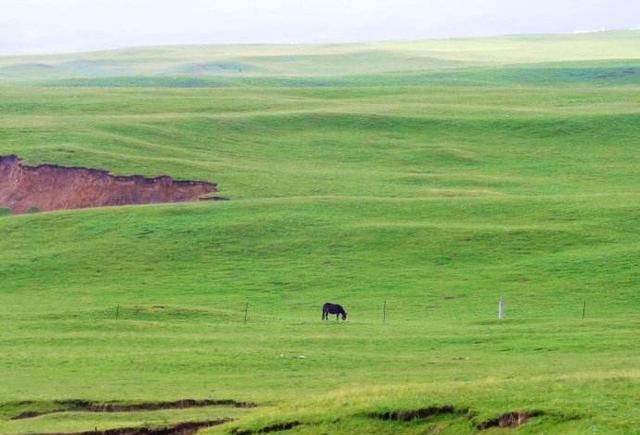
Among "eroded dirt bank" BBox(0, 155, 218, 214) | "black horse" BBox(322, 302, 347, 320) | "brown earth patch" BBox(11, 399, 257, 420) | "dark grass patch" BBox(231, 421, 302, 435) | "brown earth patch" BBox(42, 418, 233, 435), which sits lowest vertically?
"brown earth patch" BBox(42, 418, 233, 435)

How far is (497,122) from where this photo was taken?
91312 mm

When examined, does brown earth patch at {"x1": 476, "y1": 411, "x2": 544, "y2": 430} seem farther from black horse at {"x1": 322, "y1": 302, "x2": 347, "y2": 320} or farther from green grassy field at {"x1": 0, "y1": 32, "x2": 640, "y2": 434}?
black horse at {"x1": 322, "y1": 302, "x2": 347, "y2": 320}

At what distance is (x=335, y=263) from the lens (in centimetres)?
5634

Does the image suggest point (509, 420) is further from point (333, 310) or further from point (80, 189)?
point (80, 189)

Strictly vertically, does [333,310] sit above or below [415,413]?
above

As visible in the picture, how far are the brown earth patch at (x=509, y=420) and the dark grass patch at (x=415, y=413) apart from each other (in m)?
0.98

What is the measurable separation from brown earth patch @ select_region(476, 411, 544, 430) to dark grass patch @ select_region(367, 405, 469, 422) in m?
0.98

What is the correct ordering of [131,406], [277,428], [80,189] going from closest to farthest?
[277,428]
[131,406]
[80,189]

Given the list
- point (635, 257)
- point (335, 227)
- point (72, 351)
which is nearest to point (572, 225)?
point (635, 257)

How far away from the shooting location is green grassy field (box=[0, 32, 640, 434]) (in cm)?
2961

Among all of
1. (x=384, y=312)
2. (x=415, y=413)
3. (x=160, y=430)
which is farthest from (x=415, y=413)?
(x=384, y=312)

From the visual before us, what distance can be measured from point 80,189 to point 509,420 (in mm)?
51120

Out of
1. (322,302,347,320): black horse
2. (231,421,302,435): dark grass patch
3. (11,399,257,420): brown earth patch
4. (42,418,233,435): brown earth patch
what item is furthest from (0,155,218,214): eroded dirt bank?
(231,421,302,435): dark grass patch

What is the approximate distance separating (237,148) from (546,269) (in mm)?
34378
